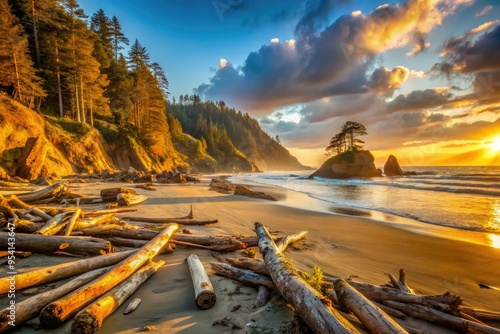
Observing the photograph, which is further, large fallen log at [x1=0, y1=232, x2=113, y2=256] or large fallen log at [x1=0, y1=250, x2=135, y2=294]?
large fallen log at [x1=0, y1=232, x2=113, y2=256]

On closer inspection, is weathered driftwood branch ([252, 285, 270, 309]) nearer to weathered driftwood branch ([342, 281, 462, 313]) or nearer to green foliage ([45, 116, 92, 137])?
weathered driftwood branch ([342, 281, 462, 313])

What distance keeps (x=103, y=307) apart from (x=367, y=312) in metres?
3.08

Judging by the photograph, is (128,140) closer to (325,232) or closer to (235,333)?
(325,232)

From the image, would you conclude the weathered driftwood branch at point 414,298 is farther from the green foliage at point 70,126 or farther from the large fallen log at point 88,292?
the green foliage at point 70,126

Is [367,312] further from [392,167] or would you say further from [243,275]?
[392,167]

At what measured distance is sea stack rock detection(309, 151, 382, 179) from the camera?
46656 mm

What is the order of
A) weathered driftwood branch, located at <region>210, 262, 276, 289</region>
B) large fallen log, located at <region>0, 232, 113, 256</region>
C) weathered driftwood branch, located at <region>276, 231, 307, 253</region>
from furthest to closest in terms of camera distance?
weathered driftwood branch, located at <region>276, 231, 307, 253</region>, large fallen log, located at <region>0, 232, 113, 256</region>, weathered driftwood branch, located at <region>210, 262, 276, 289</region>

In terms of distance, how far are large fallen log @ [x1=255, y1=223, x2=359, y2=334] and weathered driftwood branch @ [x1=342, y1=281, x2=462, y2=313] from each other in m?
1.28

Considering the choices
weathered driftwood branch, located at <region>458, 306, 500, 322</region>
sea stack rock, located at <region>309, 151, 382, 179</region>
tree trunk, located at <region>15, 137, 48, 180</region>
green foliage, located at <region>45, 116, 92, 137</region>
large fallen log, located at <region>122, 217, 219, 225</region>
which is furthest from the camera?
sea stack rock, located at <region>309, 151, 382, 179</region>

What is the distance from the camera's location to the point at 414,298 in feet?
10.6

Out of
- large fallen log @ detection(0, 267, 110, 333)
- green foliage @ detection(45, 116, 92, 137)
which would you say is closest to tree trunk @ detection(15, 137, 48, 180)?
green foliage @ detection(45, 116, 92, 137)

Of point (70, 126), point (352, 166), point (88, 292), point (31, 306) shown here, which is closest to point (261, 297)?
point (88, 292)

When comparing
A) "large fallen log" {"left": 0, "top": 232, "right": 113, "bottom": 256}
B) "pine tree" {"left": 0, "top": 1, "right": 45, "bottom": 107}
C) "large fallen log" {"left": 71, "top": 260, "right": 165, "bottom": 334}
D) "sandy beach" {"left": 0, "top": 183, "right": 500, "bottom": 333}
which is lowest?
"sandy beach" {"left": 0, "top": 183, "right": 500, "bottom": 333}

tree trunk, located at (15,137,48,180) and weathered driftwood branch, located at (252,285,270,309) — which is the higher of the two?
tree trunk, located at (15,137,48,180)
